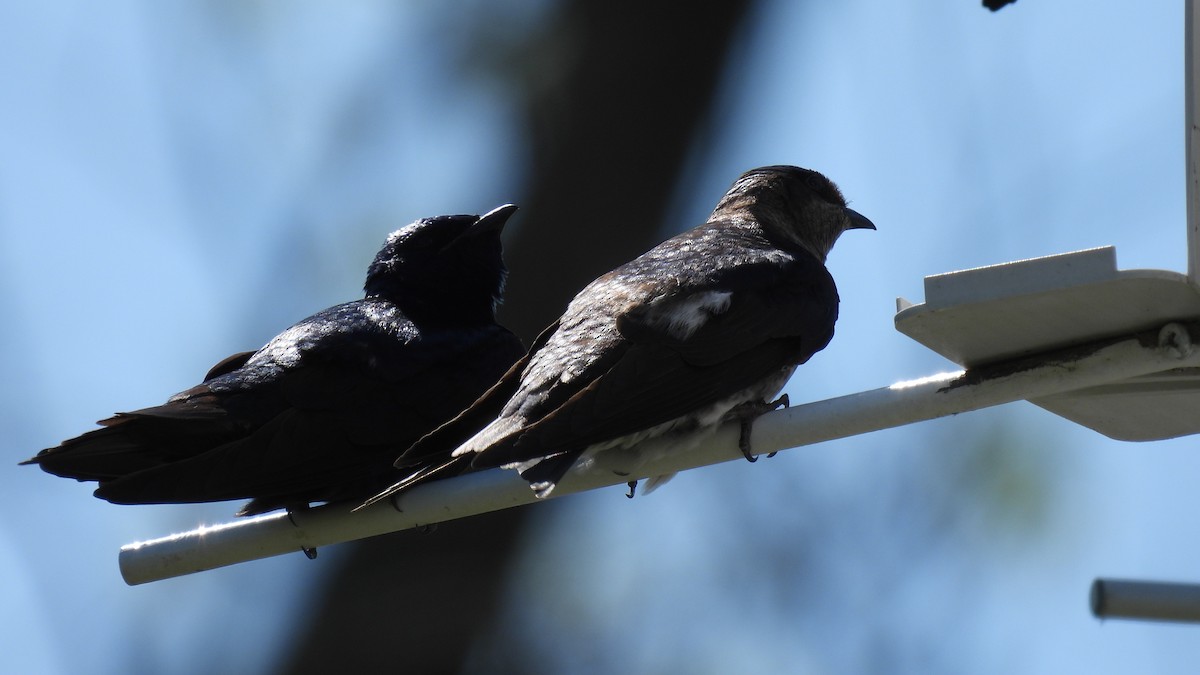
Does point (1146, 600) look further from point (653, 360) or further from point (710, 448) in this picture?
point (653, 360)

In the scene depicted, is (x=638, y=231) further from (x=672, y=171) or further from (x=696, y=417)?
(x=696, y=417)

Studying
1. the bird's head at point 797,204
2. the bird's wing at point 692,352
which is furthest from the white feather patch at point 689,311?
the bird's head at point 797,204

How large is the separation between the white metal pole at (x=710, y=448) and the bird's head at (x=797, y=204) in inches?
75.6

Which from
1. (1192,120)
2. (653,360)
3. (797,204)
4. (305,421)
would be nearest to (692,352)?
(653,360)

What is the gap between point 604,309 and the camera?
3834 mm

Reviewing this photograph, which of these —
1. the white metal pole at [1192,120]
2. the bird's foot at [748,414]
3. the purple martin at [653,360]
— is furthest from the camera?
the purple martin at [653,360]

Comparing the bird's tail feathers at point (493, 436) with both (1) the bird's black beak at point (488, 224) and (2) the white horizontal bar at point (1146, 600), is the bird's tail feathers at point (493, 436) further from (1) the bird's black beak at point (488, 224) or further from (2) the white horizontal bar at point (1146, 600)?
(1) the bird's black beak at point (488, 224)

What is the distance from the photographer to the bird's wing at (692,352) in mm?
3236

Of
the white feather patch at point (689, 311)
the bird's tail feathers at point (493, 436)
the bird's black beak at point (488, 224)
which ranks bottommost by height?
the bird's tail feathers at point (493, 436)

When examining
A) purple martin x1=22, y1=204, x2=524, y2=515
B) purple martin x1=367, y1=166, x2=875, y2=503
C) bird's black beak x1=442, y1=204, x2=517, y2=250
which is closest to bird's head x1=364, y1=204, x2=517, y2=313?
bird's black beak x1=442, y1=204, x2=517, y2=250

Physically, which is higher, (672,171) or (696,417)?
(672,171)

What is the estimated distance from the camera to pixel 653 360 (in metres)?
3.50

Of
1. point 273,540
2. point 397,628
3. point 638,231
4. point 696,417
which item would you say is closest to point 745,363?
point 696,417

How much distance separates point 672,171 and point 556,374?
1.83m
